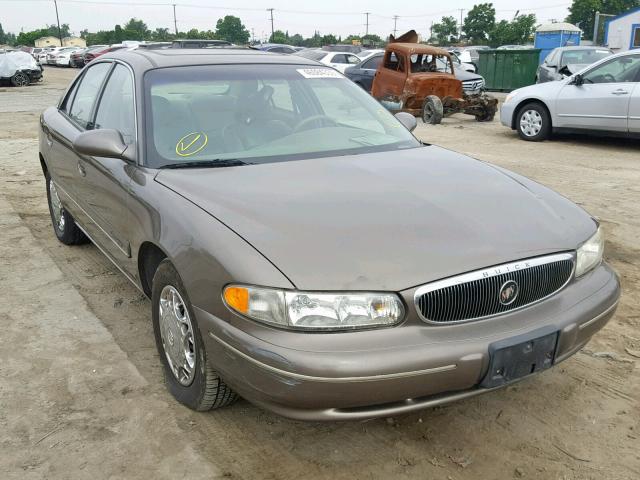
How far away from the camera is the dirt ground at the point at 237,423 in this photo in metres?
2.51

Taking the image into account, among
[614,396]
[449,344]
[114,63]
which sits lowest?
[614,396]

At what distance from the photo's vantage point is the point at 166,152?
126 inches

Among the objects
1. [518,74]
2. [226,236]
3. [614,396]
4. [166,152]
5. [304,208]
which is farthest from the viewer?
[518,74]

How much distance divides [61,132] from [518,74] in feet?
62.4

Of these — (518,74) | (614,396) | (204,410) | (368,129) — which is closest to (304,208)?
(204,410)

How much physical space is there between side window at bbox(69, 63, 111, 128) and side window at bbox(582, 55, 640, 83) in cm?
799

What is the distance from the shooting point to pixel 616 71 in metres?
9.64

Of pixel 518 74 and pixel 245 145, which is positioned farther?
pixel 518 74

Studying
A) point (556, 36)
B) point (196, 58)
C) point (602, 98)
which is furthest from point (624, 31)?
point (196, 58)

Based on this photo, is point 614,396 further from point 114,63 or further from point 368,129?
point 114,63

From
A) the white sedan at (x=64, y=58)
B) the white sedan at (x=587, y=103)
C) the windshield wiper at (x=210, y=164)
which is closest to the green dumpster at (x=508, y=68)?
the white sedan at (x=587, y=103)

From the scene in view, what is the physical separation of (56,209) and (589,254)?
4268 mm

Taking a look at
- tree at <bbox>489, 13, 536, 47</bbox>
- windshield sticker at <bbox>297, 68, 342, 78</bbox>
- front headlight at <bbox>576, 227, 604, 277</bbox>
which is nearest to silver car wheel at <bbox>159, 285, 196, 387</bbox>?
front headlight at <bbox>576, 227, 604, 277</bbox>

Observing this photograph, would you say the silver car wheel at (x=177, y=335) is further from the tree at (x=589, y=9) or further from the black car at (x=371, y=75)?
the tree at (x=589, y=9)
